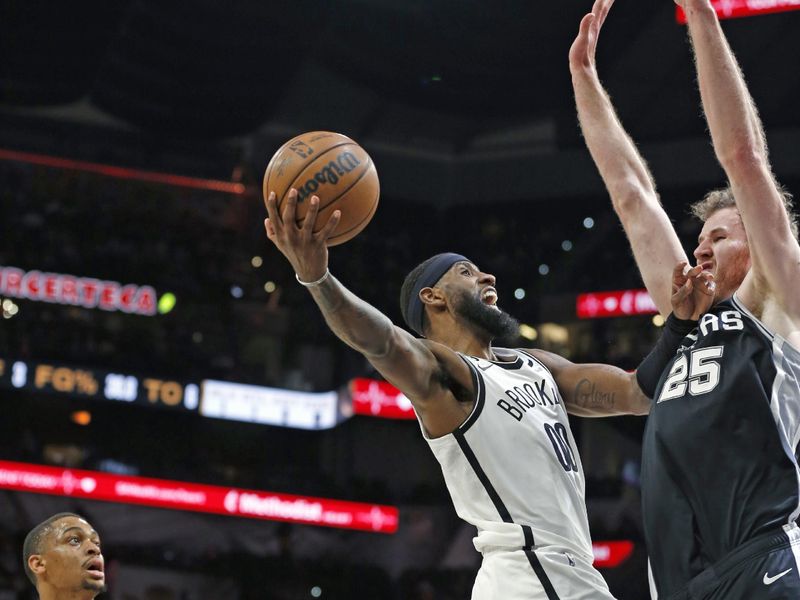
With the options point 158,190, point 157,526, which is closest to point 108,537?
point 157,526

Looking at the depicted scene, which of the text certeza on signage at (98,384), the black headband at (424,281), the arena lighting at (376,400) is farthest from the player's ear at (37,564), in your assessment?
the arena lighting at (376,400)

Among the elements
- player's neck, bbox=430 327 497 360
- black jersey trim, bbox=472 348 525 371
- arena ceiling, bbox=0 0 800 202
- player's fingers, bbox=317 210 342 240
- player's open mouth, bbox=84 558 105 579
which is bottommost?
player's open mouth, bbox=84 558 105 579

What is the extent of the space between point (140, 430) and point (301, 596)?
522 cm

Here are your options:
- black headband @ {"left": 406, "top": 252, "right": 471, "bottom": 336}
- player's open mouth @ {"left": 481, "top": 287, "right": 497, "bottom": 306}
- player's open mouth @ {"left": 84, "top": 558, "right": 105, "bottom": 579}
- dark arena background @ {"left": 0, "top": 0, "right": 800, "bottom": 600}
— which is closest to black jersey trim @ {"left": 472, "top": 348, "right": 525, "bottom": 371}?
player's open mouth @ {"left": 481, "top": 287, "right": 497, "bottom": 306}

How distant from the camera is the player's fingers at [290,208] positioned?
10.8 feet

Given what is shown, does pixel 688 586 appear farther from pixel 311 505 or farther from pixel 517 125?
pixel 517 125

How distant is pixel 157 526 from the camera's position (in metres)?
19.0

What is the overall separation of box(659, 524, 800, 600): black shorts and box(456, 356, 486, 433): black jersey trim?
0.96 m

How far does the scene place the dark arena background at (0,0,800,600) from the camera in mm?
17125

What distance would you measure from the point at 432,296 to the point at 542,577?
3.96 feet

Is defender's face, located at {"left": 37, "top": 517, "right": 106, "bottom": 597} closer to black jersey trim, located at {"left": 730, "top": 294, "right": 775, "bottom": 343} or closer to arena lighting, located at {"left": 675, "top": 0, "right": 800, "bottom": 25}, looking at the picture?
black jersey trim, located at {"left": 730, "top": 294, "right": 775, "bottom": 343}

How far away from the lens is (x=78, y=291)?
1888cm

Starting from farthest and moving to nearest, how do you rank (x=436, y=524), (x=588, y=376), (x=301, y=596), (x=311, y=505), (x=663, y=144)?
(x=663, y=144) < (x=436, y=524) < (x=311, y=505) < (x=301, y=596) < (x=588, y=376)

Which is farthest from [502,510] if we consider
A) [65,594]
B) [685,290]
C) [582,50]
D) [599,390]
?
[65,594]
